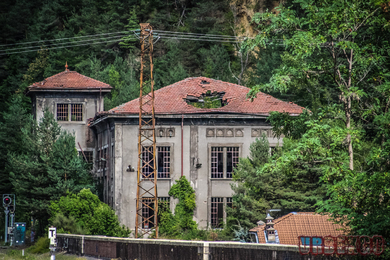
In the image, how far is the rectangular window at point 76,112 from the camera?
161 feet

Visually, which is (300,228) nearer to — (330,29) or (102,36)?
(330,29)

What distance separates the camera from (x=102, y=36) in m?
81.1

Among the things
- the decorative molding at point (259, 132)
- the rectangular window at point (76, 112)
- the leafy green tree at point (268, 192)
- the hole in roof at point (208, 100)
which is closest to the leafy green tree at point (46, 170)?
the rectangular window at point (76, 112)

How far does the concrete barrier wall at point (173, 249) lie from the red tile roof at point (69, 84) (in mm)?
17409

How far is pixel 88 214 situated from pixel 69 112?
41.3 ft

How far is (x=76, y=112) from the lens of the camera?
4903 cm

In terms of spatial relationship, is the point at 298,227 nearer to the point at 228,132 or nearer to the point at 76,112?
the point at 228,132

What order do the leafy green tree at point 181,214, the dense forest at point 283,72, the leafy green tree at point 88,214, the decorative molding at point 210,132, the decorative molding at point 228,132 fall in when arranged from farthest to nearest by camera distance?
the decorative molding at point 228,132 → the decorative molding at point 210,132 → the leafy green tree at point 181,214 → the leafy green tree at point 88,214 → the dense forest at point 283,72

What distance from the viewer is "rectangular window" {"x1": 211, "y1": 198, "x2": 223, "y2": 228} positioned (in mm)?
41000

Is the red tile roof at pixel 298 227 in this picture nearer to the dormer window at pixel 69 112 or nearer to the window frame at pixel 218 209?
the window frame at pixel 218 209

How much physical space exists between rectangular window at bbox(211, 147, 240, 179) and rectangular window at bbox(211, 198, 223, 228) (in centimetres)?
157

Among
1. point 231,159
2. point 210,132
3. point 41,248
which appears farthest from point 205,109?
point 41,248

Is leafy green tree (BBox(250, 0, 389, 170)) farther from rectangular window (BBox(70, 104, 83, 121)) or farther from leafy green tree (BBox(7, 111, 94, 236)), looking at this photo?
rectangular window (BBox(70, 104, 83, 121))

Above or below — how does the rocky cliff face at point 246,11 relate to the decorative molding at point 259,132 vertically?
above
